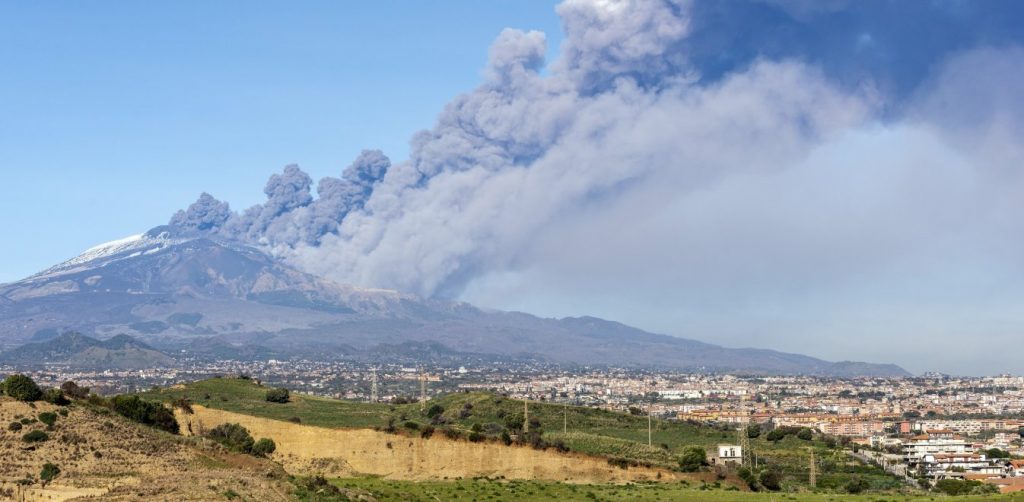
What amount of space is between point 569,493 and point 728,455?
29.4 metres

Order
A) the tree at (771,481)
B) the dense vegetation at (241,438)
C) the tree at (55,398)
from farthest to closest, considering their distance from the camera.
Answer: the tree at (771,481) < the dense vegetation at (241,438) < the tree at (55,398)

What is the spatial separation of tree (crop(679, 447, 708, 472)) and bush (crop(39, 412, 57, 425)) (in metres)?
31.9

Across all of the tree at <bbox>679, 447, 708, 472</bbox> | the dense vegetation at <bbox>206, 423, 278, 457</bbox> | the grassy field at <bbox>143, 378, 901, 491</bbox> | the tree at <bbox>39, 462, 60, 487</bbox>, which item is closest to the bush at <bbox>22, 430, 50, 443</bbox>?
the tree at <bbox>39, 462, 60, 487</bbox>

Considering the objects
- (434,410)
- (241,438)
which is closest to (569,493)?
(241,438)

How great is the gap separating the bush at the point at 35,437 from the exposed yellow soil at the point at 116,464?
8.1 inches

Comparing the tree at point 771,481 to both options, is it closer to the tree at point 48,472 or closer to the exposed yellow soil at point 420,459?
the exposed yellow soil at point 420,459

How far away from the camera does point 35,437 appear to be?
4141 centimetres

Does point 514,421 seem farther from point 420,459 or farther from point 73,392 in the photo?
point 73,392

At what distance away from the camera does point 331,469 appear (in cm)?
6147

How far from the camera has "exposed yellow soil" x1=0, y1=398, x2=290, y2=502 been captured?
35750 millimetres

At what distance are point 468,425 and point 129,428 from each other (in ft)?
127

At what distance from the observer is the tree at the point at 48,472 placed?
1471 inches

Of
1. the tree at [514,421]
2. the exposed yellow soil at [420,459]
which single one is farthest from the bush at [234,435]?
the tree at [514,421]

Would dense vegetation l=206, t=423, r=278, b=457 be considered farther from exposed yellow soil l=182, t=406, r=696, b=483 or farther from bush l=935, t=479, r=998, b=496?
bush l=935, t=479, r=998, b=496
